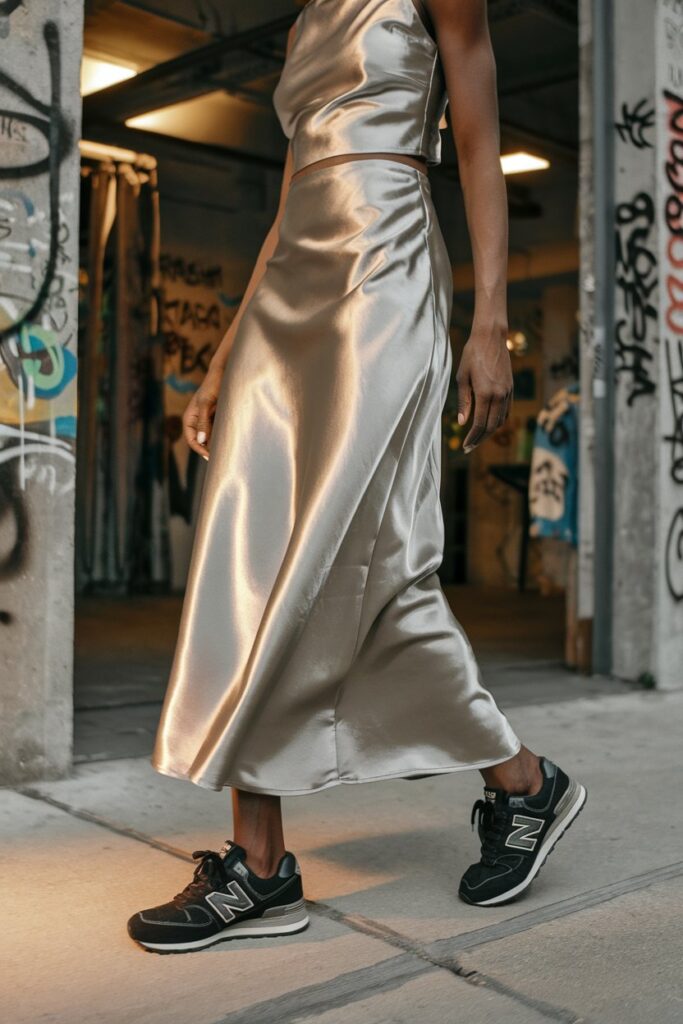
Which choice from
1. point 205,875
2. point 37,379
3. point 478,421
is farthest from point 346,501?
point 37,379

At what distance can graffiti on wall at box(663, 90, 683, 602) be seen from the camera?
4.81 metres

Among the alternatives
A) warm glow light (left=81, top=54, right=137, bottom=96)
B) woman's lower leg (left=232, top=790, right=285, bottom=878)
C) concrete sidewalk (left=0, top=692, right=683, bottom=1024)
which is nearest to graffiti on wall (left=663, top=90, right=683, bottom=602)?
concrete sidewalk (left=0, top=692, right=683, bottom=1024)

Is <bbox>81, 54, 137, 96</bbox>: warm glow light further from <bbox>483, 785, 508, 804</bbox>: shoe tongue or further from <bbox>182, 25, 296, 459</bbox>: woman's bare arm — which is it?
<bbox>483, 785, 508, 804</bbox>: shoe tongue

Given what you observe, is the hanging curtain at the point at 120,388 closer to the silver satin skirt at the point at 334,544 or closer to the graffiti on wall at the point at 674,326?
the graffiti on wall at the point at 674,326

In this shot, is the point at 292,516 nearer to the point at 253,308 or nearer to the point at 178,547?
the point at 253,308

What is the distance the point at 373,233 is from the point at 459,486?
10532 millimetres

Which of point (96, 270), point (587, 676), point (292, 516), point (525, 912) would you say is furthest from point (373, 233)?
point (96, 270)

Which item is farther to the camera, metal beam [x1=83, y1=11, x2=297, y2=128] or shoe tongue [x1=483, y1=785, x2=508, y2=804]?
metal beam [x1=83, y1=11, x2=297, y2=128]

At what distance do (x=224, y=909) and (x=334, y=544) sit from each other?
636 millimetres

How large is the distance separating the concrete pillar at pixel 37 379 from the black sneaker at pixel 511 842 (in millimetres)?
1342

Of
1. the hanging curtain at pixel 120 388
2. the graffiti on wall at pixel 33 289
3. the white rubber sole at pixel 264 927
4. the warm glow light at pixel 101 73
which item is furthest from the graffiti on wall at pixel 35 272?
the hanging curtain at pixel 120 388

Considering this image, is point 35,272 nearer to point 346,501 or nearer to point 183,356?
point 346,501

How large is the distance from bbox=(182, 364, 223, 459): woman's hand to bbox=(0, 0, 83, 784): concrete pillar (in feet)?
2.91

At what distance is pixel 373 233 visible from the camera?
204cm
